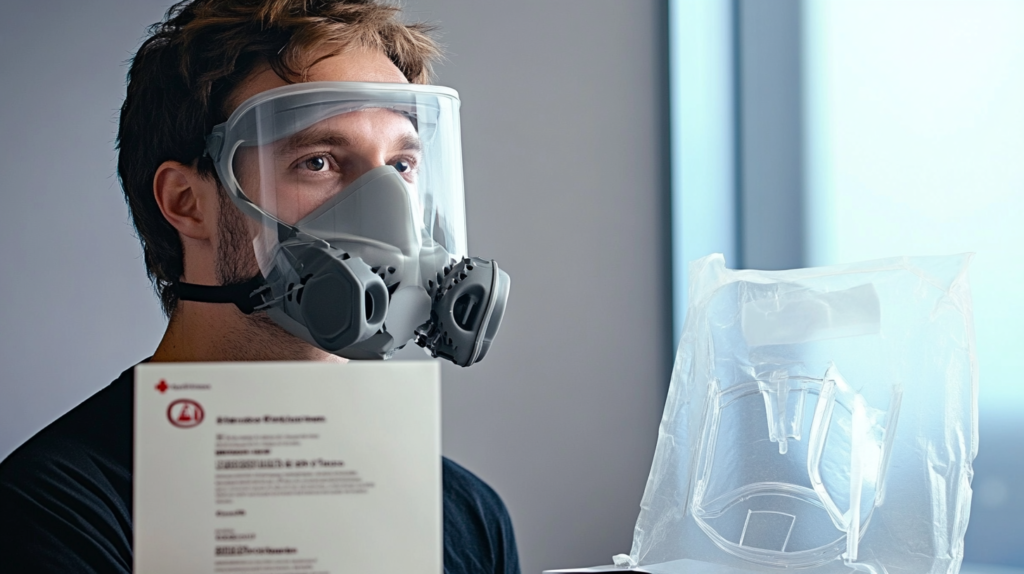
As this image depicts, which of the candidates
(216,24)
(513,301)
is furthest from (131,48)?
(513,301)

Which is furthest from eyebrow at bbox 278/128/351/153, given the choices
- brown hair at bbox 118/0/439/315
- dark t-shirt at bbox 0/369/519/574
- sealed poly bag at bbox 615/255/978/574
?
sealed poly bag at bbox 615/255/978/574

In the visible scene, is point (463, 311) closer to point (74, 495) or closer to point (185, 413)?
point (74, 495)

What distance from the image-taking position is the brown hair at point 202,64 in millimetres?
1288

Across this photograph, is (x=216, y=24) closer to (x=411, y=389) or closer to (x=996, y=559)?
(x=411, y=389)

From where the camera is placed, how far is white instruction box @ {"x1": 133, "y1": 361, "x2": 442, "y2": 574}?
0.59 metres

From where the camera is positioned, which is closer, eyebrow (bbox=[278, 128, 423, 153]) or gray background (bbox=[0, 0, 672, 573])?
eyebrow (bbox=[278, 128, 423, 153])

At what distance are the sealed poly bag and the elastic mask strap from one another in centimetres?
64

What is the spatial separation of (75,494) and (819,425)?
38.5 inches

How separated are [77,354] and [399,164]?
1.22 metres

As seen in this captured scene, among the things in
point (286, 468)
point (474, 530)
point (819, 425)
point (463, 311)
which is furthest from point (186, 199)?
point (819, 425)

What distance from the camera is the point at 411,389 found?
2.03 feet

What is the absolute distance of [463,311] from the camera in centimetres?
129

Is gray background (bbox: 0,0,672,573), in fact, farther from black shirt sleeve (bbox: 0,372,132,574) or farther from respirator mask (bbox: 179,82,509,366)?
black shirt sleeve (bbox: 0,372,132,574)

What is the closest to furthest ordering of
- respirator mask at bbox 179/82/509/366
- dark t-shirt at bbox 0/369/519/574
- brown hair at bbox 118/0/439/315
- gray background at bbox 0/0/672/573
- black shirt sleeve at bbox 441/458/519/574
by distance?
1. dark t-shirt at bbox 0/369/519/574
2. respirator mask at bbox 179/82/509/366
3. brown hair at bbox 118/0/439/315
4. black shirt sleeve at bbox 441/458/519/574
5. gray background at bbox 0/0/672/573
